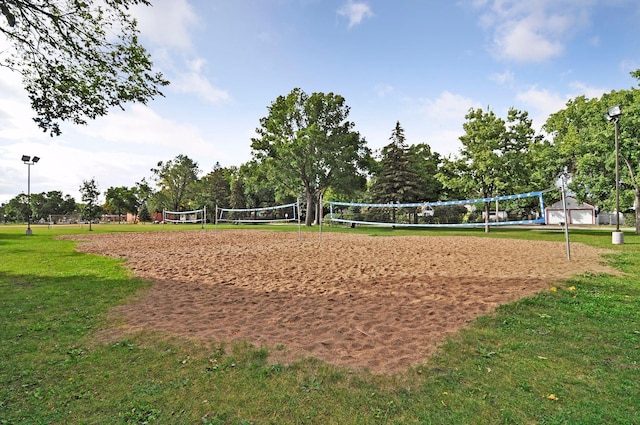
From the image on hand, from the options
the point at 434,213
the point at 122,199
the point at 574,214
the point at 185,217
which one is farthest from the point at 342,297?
the point at 122,199

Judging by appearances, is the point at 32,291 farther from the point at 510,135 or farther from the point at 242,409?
the point at 510,135

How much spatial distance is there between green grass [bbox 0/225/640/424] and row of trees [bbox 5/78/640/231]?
57.5 feet

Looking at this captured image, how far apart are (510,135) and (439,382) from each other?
24212mm

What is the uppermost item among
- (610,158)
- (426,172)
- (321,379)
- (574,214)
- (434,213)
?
(426,172)

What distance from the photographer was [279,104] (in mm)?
31094

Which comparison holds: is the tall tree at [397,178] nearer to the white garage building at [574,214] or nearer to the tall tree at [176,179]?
the white garage building at [574,214]

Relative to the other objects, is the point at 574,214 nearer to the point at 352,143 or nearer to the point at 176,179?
the point at 352,143

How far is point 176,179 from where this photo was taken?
59.7 metres

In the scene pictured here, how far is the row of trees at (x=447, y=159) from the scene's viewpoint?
18.9 m

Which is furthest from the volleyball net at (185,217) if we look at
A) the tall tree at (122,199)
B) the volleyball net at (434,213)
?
the volleyball net at (434,213)

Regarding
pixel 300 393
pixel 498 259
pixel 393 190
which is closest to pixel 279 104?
pixel 393 190

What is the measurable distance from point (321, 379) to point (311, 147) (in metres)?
27.3

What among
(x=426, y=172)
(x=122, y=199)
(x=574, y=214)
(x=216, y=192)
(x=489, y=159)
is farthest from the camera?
(x=122, y=199)

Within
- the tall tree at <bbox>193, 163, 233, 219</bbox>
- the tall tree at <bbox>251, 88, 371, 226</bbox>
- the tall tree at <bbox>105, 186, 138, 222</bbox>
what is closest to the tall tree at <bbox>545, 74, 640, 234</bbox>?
the tall tree at <bbox>251, 88, 371, 226</bbox>
